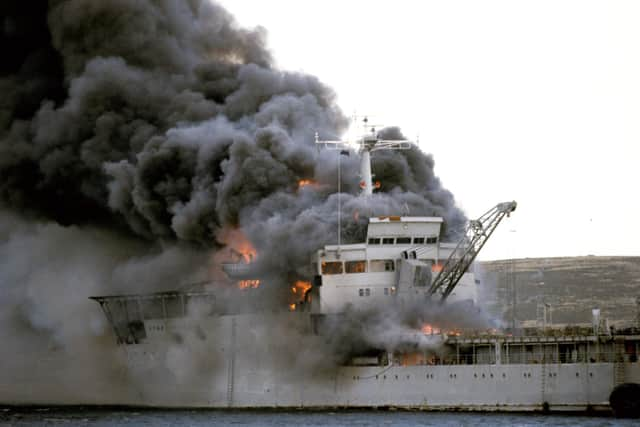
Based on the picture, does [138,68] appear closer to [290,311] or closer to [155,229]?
[155,229]

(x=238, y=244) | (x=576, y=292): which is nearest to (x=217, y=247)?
(x=238, y=244)

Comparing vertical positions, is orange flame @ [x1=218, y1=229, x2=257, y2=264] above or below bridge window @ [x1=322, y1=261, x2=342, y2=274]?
above

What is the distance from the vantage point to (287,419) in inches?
2381

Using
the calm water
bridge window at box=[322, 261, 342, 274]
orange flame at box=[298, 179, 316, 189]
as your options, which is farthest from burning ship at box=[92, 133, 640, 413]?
orange flame at box=[298, 179, 316, 189]

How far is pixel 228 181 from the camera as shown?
69438 millimetres

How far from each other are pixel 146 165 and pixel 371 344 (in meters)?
19.8

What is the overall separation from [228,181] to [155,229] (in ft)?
24.1

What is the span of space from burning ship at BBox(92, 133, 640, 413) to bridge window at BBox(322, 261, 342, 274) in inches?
1.9

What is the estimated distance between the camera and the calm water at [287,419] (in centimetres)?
5544

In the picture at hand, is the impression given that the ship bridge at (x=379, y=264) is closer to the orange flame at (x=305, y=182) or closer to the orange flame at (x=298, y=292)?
the orange flame at (x=298, y=292)

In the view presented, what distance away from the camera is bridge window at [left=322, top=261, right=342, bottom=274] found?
64.2 metres

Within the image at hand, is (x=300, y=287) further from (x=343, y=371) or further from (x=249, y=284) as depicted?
(x=343, y=371)

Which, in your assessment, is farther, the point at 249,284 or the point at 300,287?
the point at 249,284

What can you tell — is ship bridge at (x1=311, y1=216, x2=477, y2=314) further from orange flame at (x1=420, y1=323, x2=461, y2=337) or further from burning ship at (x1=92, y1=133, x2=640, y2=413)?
orange flame at (x1=420, y1=323, x2=461, y2=337)
